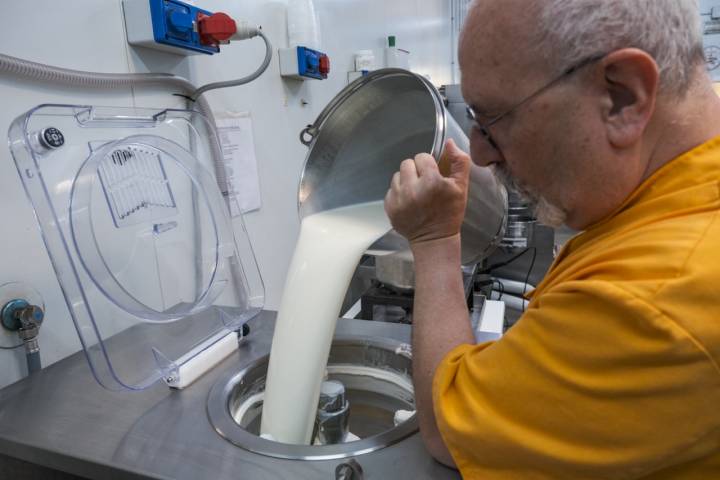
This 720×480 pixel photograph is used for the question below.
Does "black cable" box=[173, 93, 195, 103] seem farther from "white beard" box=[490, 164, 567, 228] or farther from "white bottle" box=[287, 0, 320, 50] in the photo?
"white beard" box=[490, 164, 567, 228]

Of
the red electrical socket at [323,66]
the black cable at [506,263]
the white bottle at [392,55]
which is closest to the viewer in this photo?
the red electrical socket at [323,66]

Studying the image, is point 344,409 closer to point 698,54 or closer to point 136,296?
point 136,296

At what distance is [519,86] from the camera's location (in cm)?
57

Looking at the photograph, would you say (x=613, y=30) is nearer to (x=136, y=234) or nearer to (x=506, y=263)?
(x=136, y=234)

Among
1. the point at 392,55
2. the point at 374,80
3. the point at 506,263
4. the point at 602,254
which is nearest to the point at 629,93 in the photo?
the point at 602,254

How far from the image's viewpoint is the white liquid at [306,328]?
0.84m

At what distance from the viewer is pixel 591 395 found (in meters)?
0.48

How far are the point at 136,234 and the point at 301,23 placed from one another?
3.28 feet

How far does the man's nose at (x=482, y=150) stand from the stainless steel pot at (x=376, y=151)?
170 mm

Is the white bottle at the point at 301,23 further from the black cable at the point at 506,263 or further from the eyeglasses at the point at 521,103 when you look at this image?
the black cable at the point at 506,263

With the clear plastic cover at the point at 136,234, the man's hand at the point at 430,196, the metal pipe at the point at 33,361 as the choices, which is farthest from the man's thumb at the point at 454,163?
the metal pipe at the point at 33,361

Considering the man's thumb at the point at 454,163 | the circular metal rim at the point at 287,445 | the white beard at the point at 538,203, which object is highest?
the man's thumb at the point at 454,163

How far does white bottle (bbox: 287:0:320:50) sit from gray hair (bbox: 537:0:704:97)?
48.3 inches

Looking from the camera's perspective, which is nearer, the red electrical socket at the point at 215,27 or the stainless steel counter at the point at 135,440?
the stainless steel counter at the point at 135,440
